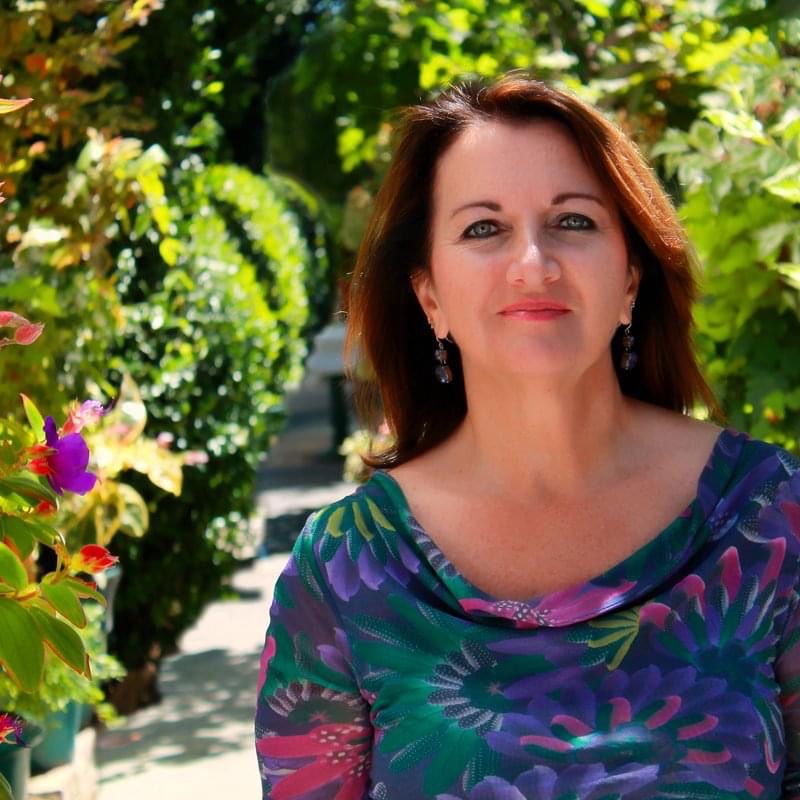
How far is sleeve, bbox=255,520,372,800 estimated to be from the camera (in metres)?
1.86

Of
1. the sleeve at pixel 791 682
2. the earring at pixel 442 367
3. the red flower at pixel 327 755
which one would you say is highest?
the earring at pixel 442 367

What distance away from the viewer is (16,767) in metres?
3.44

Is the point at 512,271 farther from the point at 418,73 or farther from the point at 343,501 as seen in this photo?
the point at 418,73

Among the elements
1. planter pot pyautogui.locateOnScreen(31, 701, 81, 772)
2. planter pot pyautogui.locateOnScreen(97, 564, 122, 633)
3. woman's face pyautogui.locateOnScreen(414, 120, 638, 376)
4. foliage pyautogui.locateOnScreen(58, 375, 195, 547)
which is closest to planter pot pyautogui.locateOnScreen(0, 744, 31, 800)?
planter pot pyautogui.locateOnScreen(31, 701, 81, 772)

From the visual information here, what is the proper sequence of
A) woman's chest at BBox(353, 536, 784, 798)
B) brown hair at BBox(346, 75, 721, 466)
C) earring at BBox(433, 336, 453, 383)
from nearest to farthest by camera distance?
woman's chest at BBox(353, 536, 784, 798)
brown hair at BBox(346, 75, 721, 466)
earring at BBox(433, 336, 453, 383)

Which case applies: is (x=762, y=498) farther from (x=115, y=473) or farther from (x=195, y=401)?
(x=195, y=401)

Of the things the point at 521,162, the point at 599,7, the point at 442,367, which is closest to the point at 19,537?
the point at 442,367

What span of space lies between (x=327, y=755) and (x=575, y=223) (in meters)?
0.73

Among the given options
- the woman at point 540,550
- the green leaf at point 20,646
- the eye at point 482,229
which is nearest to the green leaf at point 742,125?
the woman at point 540,550

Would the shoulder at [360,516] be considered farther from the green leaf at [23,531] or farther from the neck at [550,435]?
the green leaf at [23,531]

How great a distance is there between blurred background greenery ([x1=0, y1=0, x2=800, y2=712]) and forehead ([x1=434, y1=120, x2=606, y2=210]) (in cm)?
56

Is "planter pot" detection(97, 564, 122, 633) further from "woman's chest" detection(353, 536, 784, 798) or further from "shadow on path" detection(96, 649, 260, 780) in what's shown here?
"woman's chest" detection(353, 536, 784, 798)

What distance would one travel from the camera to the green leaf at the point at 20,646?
6.18 ft

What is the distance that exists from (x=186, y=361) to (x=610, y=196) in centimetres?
353
